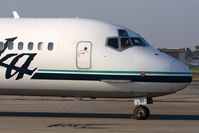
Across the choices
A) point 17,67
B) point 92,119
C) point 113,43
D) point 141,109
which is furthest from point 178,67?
point 17,67

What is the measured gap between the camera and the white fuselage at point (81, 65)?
1992 cm

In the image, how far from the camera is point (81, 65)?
20.2 m

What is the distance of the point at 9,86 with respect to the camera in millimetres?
20656

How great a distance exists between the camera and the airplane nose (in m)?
19.8

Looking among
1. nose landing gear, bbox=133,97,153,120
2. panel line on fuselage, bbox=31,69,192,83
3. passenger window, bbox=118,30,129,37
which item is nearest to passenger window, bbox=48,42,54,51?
panel line on fuselage, bbox=31,69,192,83

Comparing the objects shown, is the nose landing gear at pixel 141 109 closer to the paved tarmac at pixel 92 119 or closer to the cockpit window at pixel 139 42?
the paved tarmac at pixel 92 119

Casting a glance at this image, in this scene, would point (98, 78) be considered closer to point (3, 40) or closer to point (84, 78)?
point (84, 78)

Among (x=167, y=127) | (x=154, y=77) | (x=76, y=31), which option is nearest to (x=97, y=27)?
(x=76, y=31)

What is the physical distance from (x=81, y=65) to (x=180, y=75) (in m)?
3.19

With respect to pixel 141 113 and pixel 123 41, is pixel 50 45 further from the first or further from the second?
pixel 141 113

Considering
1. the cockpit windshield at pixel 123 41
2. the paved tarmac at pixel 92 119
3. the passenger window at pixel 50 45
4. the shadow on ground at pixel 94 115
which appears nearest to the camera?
the paved tarmac at pixel 92 119

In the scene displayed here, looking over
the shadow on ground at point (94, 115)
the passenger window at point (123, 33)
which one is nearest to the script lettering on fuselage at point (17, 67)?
the shadow on ground at point (94, 115)

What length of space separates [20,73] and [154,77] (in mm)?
4375

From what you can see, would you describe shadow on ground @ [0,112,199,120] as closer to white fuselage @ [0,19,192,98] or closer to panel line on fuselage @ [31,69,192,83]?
white fuselage @ [0,19,192,98]
